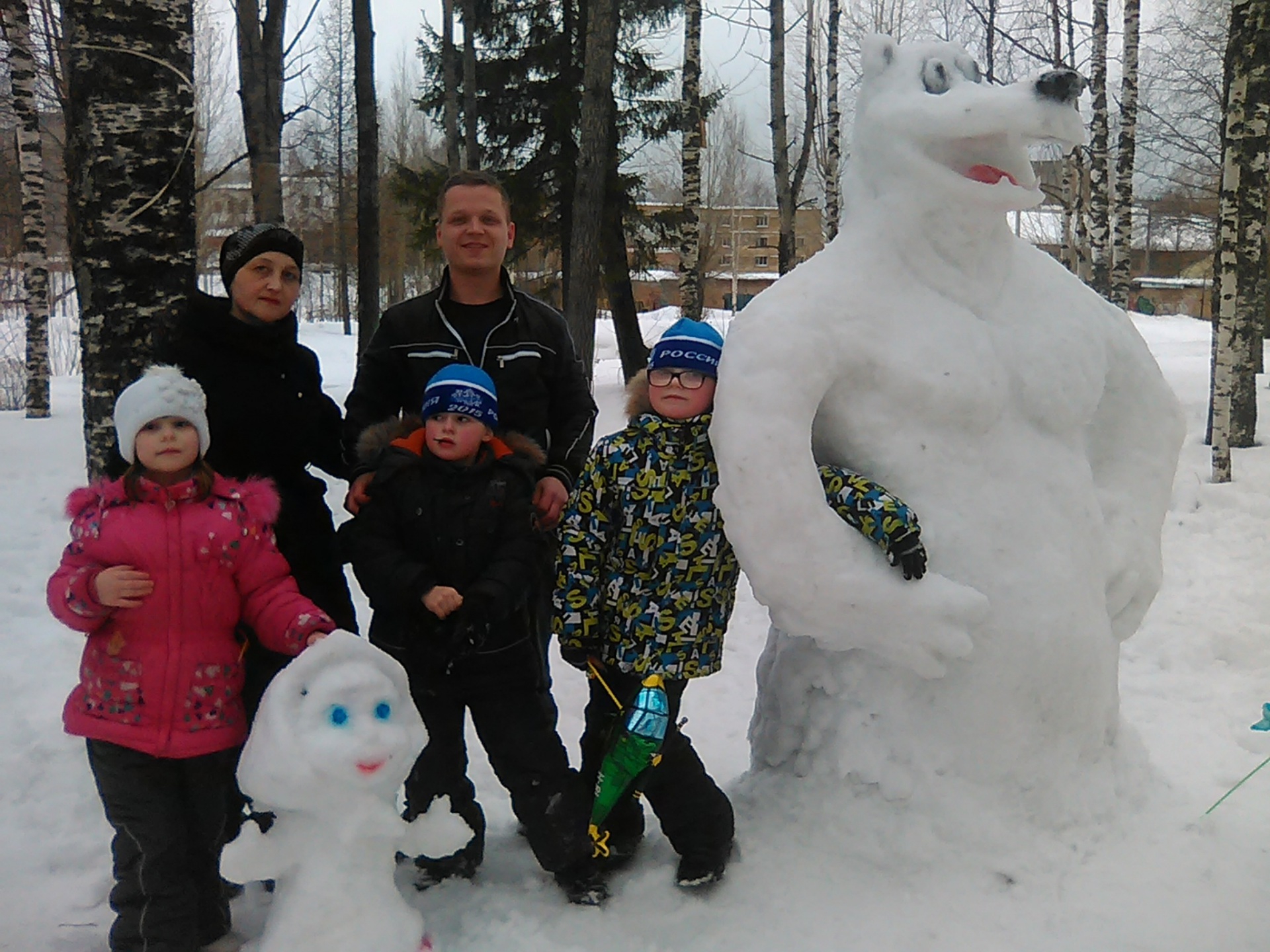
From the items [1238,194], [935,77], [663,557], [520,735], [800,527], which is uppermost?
[1238,194]

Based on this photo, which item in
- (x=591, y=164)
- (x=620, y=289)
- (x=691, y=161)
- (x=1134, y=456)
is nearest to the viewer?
(x=1134, y=456)

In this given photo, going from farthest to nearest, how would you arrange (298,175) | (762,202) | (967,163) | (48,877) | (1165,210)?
(762,202) → (1165,210) → (298,175) → (48,877) → (967,163)

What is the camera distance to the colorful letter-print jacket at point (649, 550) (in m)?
2.31

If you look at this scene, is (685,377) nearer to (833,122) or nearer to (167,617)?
(167,617)

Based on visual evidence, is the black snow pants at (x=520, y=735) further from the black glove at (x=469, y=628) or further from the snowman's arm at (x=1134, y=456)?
the snowman's arm at (x=1134, y=456)

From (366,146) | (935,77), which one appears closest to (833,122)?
(366,146)

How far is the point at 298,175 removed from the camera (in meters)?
18.1

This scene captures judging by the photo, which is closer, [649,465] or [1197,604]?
[649,465]

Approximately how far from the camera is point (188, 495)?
218cm

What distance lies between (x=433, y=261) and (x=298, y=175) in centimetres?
804

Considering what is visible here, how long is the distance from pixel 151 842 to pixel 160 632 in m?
0.46

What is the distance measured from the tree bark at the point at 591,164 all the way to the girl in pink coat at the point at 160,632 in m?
4.83

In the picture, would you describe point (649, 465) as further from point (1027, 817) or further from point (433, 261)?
point (433, 261)

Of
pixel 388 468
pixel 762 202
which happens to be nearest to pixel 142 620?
pixel 388 468
